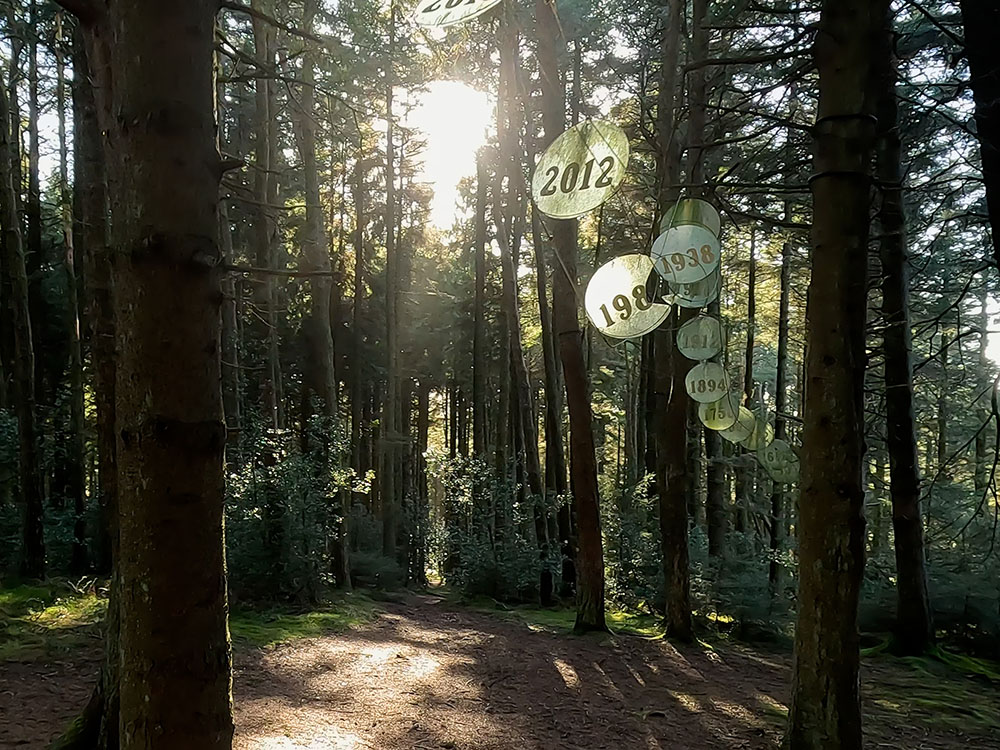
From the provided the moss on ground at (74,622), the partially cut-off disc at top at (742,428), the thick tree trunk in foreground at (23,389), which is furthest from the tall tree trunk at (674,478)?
the thick tree trunk in foreground at (23,389)

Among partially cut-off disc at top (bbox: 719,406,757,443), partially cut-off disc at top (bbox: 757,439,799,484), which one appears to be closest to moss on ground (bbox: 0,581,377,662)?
partially cut-off disc at top (bbox: 719,406,757,443)

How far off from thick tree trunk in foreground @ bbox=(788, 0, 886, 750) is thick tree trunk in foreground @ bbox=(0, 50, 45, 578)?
8641 millimetres

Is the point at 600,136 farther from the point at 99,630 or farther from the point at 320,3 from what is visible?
the point at 320,3

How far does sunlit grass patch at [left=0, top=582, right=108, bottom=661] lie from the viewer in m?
6.05

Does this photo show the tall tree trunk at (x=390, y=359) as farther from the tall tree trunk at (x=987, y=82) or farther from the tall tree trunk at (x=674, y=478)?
the tall tree trunk at (x=987, y=82)

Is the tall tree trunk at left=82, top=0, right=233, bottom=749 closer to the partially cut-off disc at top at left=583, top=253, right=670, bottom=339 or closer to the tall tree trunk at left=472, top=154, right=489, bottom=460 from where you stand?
the partially cut-off disc at top at left=583, top=253, right=670, bottom=339

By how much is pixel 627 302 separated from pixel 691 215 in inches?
22.5

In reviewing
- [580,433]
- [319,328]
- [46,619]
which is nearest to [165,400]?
[580,433]

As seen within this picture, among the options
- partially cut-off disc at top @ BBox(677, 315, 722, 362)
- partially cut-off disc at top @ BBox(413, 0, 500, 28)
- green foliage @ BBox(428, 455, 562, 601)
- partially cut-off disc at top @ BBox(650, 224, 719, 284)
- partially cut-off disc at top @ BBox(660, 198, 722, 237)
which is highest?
partially cut-off disc at top @ BBox(413, 0, 500, 28)

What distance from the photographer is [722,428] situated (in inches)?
245

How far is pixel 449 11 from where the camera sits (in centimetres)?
216

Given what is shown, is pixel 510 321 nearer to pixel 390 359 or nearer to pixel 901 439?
pixel 390 359

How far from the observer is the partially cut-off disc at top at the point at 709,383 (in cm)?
582

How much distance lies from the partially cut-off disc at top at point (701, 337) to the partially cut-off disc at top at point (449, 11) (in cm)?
382
